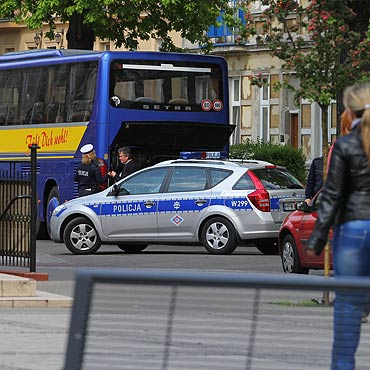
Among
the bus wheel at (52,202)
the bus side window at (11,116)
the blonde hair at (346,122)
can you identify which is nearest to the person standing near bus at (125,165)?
the bus wheel at (52,202)

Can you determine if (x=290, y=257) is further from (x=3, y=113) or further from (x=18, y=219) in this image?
(x=3, y=113)

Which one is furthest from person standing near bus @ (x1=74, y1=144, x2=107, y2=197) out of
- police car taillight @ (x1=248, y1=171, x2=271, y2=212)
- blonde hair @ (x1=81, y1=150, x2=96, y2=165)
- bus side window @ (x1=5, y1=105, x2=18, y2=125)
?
bus side window @ (x1=5, y1=105, x2=18, y2=125)

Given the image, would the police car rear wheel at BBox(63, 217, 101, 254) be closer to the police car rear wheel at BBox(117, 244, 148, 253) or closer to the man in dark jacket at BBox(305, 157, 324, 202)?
the police car rear wheel at BBox(117, 244, 148, 253)

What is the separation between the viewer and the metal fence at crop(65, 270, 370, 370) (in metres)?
5.32

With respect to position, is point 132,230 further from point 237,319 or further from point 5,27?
point 5,27

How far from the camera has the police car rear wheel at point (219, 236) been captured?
24.9 meters

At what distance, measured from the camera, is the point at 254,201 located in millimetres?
24562

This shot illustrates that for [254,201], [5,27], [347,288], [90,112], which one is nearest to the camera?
[347,288]

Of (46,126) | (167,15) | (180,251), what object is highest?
(167,15)

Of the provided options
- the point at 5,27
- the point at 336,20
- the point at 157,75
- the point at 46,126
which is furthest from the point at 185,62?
the point at 5,27

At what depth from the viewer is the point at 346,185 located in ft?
26.8

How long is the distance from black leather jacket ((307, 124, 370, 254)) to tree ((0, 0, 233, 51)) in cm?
3030

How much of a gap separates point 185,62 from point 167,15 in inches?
336

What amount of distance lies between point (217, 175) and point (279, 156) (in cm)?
1248
